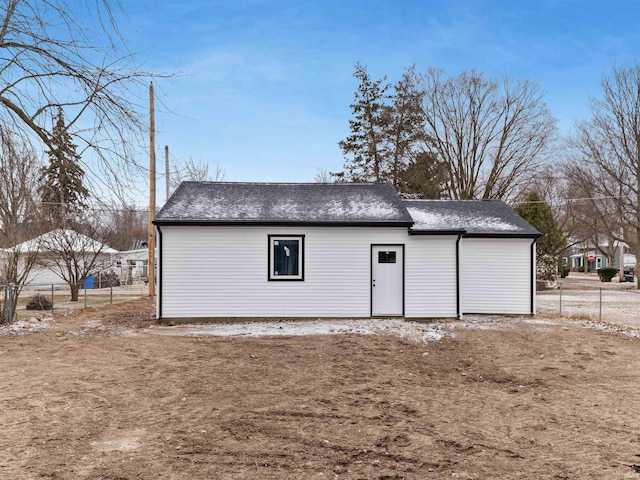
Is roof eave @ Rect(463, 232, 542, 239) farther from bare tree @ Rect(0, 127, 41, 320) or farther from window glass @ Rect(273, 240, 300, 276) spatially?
bare tree @ Rect(0, 127, 41, 320)

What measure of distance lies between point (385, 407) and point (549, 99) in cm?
2817

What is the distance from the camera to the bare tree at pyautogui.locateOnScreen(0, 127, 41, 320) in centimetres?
516

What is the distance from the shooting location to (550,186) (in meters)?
35.5

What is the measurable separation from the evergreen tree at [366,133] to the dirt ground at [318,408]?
20663mm

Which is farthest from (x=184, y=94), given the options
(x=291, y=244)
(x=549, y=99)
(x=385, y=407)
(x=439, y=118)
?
(x=549, y=99)

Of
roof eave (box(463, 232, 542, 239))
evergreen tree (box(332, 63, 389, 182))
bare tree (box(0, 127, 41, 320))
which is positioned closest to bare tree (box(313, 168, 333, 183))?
evergreen tree (box(332, 63, 389, 182))

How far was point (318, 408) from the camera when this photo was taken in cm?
536

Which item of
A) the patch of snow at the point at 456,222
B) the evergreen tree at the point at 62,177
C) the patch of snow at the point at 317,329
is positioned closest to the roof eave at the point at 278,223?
the patch of snow at the point at 456,222

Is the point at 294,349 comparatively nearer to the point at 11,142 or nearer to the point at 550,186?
the point at 11,142

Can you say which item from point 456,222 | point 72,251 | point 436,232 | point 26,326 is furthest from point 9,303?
point 456,222

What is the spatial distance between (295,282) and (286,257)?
0.70 meters

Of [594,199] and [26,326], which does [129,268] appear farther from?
[594,199]

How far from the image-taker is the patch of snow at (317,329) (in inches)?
399

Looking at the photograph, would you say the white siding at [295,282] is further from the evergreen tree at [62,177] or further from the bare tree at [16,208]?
the evergreen tree at [62,177]
